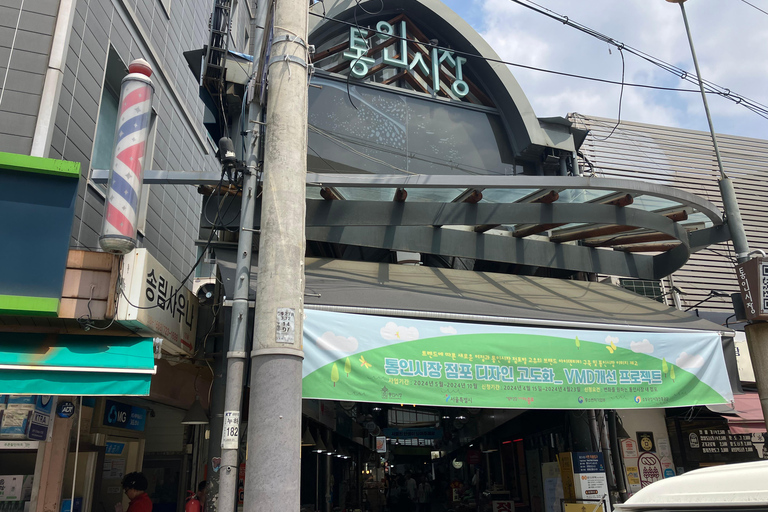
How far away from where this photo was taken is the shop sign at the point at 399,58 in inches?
456

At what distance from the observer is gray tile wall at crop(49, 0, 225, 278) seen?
7828 millimetres

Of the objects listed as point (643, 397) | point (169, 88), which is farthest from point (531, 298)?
point (169, 88)

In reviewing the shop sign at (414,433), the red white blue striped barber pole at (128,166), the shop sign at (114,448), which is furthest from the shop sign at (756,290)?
the shop sign at (414,433)

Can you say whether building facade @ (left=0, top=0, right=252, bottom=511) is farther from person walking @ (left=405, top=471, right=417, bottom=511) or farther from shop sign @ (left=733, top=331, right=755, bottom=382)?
person walking @ (left=405, top=471, right=417, bottom=511)

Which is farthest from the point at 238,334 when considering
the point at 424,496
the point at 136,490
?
the point at 424,496

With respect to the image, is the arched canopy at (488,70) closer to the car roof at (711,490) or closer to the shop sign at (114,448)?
the shop sign at (114,448)

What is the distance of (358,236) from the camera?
32.5 feet

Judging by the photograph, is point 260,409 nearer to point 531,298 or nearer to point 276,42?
point 276,42

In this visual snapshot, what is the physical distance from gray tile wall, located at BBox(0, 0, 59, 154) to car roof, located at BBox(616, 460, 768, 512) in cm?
744

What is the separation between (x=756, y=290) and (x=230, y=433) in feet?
A: 27.8

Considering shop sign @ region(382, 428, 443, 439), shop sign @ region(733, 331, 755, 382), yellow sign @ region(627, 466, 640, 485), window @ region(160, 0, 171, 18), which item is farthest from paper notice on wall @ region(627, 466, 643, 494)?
window @ region(160, 0, 171, 18)

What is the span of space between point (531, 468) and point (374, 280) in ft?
29.3

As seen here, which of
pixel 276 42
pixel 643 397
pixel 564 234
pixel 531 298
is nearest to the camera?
pixel 276 42

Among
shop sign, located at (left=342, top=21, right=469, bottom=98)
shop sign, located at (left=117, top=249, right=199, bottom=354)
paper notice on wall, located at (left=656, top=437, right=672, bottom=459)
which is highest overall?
shop sign, located at (left=342, top=21, right=469, bottom=98)
